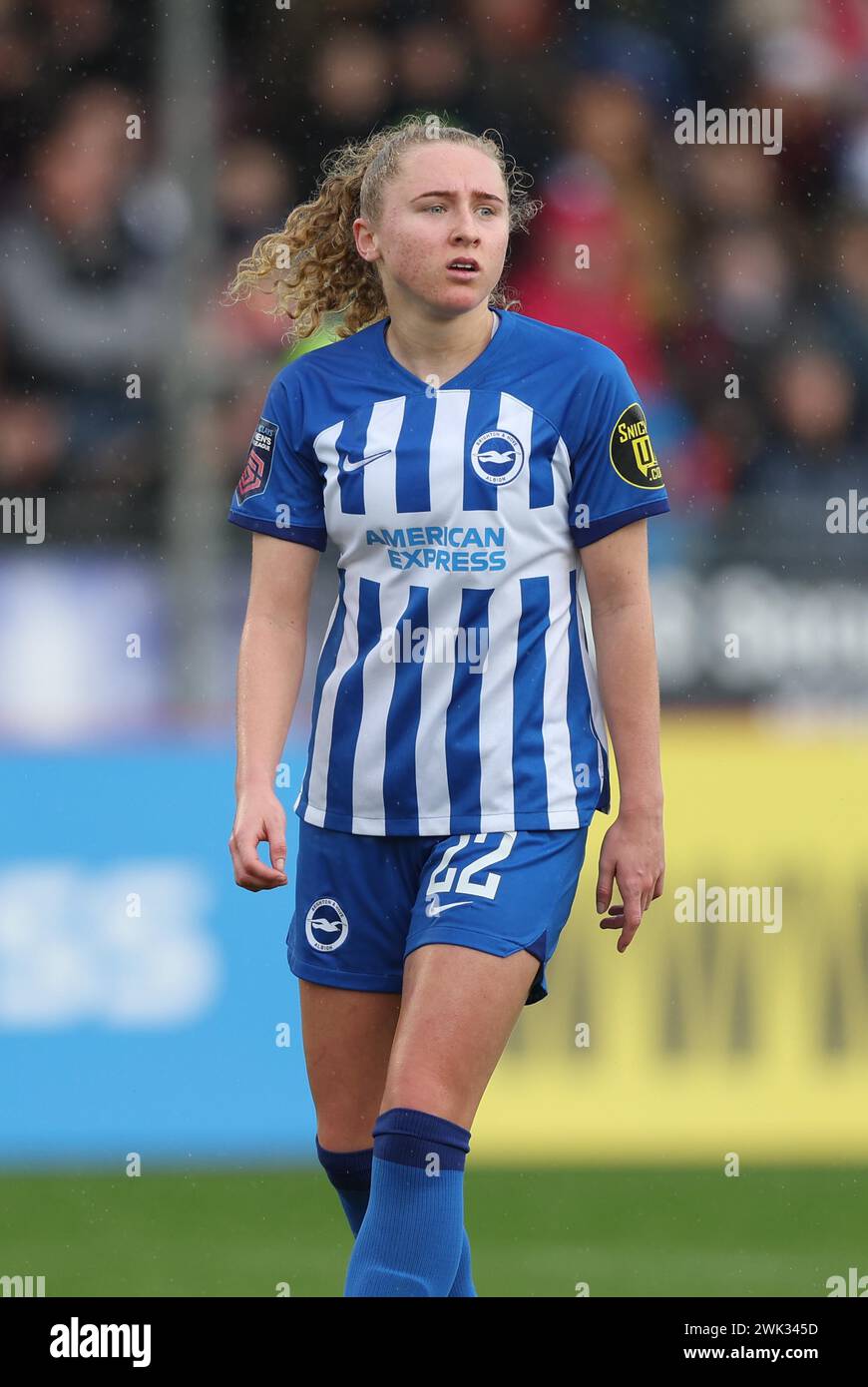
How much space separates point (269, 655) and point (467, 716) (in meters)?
0.33

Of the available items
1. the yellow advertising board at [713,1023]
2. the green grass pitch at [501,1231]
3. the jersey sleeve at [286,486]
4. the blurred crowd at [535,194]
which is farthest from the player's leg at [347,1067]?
the blurred crowd at [535,194]

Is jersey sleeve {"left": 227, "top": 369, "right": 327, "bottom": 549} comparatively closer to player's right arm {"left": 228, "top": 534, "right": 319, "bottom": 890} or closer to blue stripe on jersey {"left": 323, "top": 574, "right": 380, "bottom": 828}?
player's right arm {"left": 228, "top": 534, "right": 319, "bottom": 890}

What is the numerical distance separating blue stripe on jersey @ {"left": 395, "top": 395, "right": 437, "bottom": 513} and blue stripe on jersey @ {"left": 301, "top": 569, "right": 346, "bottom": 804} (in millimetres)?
170

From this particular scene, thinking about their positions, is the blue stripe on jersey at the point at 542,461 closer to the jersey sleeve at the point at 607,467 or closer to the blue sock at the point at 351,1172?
the jersey sleeve at the point at 607,467

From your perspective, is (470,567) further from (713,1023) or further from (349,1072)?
(713,1023)

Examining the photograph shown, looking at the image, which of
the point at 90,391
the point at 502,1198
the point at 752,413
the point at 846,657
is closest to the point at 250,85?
the point at 90,391

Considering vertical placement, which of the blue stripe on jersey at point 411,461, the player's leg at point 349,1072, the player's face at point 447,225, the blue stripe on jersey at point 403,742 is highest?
the player's face at point 447,225

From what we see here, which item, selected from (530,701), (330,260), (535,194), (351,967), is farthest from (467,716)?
(535,194)

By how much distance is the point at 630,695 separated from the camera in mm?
2850

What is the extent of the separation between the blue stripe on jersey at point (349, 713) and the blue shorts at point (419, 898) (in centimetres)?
5

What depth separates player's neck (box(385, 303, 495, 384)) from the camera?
9.50 feet

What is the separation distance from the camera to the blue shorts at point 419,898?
2.72 m

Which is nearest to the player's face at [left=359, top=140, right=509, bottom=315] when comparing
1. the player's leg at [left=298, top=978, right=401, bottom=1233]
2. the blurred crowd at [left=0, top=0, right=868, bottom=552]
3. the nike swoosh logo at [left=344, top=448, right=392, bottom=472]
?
the nike swoosh logo at [left=344, top=448, right=392, bottom=472]

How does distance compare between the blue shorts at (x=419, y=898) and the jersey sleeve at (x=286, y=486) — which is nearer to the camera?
the blue shorts at (x=419, y=898)
